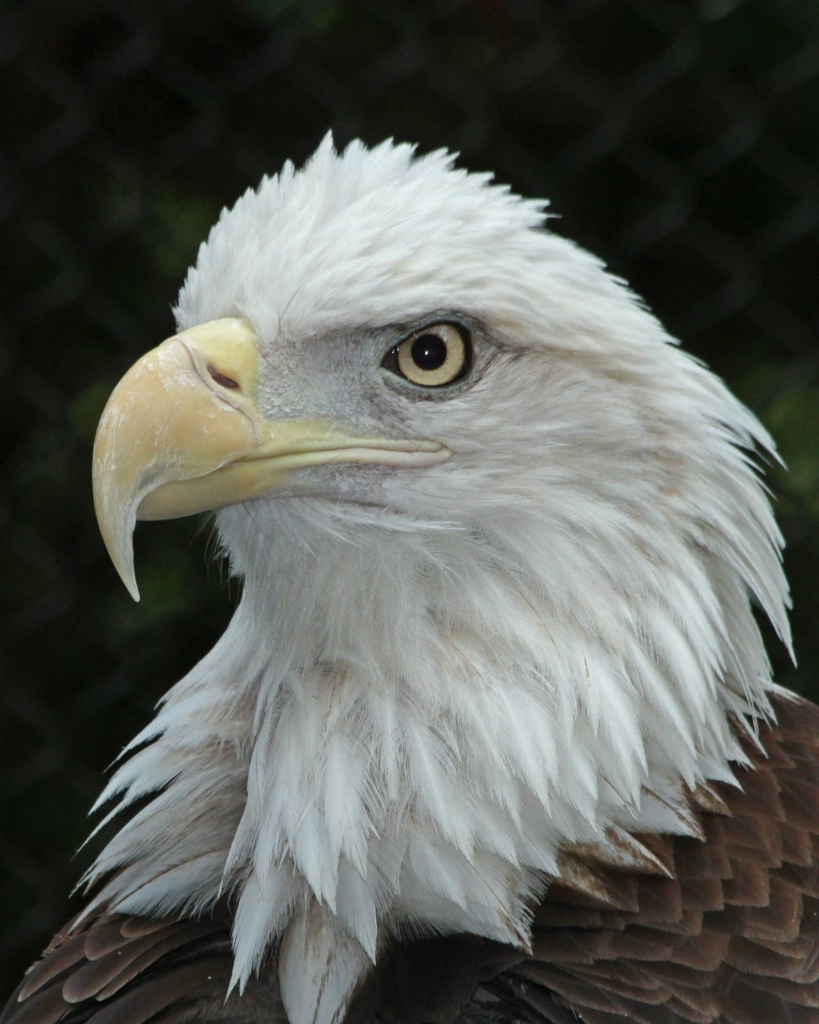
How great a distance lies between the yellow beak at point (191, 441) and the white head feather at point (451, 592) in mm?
31

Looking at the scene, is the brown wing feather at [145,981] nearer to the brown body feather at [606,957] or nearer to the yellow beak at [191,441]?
the brown body feather at [606,957]

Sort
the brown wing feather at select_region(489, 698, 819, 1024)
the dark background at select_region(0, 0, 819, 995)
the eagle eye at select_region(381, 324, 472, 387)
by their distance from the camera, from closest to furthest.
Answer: the brown wing feather at select_region(489, 698, 819, 1024)
the eagle eye at select_region(381, 324, 472, 387)
the dark background at select_region(0, 0, 819, 995)

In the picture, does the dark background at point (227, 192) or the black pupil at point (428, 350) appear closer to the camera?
the black pupil at point (428, 350)

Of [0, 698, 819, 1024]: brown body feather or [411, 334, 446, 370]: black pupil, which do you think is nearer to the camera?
[0, 698, 819, 1024]: brown body feather

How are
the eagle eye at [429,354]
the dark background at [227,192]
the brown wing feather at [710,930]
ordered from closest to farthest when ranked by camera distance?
1. the brown wing feather at [710,930]
2. the eagle eye at [429,354]
3. the dark background at [227,192]

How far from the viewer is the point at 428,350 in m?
1.22

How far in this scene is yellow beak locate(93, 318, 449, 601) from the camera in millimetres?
1125

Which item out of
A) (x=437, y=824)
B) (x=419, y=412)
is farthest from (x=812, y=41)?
(x=437, y=824)

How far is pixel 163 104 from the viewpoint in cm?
282

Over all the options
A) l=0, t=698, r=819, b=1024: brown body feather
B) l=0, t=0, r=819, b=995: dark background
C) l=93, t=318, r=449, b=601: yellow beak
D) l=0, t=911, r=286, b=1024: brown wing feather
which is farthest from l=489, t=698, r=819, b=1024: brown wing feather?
l=0, t=0, r=819, b=995: dark background

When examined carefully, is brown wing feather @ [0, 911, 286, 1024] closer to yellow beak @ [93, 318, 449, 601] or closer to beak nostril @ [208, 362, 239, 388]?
yellow beak @ [93, 318, 449, 601]

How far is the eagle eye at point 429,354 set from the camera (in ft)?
4.00

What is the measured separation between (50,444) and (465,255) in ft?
5.54

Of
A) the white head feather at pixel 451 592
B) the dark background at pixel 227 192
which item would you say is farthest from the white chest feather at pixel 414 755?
the dark background at pixel 227 192
